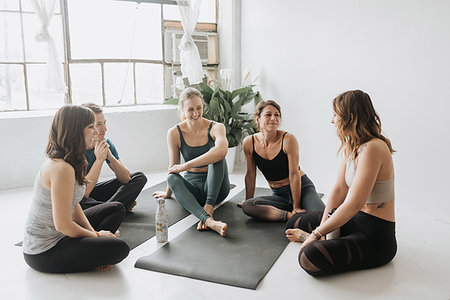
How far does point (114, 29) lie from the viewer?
169 inches

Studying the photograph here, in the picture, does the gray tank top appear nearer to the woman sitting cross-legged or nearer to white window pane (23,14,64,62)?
the woman sitting cross-legged

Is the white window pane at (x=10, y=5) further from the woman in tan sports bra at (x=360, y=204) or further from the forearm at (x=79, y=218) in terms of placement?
the woman in tan sports bra at (x=360, y=204)

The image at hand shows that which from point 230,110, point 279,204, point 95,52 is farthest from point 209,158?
point 95,52

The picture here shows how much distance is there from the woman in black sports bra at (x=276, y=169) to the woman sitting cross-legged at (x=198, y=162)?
225 millimetres

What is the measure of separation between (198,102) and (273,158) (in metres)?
0.67

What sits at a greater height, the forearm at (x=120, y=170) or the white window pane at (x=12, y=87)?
the white window pane at (x=12, y=87)

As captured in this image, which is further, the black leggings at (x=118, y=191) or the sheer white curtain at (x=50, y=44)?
the sheer white curtain at (x=50, y=44)

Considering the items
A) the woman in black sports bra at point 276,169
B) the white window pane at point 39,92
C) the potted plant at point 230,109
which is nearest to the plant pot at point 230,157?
the potted plant at point 230,109

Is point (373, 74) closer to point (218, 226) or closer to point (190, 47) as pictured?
point (218, 226)

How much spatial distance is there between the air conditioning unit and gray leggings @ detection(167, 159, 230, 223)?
74.1 inches

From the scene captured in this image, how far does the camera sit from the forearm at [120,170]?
9.39 ft

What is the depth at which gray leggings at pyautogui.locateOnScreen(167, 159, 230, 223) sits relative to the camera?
283 centimetres

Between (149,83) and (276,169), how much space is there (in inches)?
87.6

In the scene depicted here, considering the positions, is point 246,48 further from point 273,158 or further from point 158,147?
point 273,158
